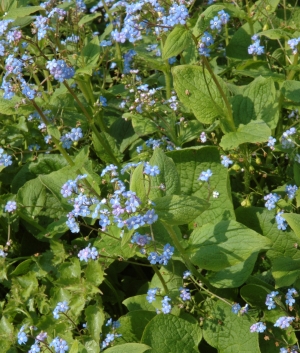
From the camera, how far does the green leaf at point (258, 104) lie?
3906mm

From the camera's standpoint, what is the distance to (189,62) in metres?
4.36

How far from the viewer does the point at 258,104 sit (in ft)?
13.0

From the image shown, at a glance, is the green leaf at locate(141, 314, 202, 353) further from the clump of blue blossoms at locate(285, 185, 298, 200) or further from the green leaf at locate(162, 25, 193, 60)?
the green leaf at locate(162, 25, 193, 60)

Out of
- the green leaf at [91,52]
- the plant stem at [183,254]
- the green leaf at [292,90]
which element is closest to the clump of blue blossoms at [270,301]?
the plant stem at [183,254]

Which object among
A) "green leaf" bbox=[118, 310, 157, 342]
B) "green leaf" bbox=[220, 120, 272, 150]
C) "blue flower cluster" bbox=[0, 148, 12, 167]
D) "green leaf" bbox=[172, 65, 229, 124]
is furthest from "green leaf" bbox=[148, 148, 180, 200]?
"blue flower cluster" bbox=[0, 148, 12, 167]

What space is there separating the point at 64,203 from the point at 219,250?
1331 millimetres

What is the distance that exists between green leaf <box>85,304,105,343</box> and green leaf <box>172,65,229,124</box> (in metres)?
1.50

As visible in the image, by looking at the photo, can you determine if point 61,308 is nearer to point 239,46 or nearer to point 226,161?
point 226,161

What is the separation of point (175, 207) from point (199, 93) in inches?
49.9

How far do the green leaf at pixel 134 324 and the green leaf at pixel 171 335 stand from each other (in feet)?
0.70

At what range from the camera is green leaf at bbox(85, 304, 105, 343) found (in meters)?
3.35

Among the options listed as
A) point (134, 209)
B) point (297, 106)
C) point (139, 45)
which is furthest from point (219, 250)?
point (139, 45)

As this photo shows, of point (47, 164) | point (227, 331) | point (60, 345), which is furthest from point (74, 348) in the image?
point (47, 164)

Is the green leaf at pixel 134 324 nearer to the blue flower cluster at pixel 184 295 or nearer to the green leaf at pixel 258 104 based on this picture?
the blue flower cluster at pixel 184 295
